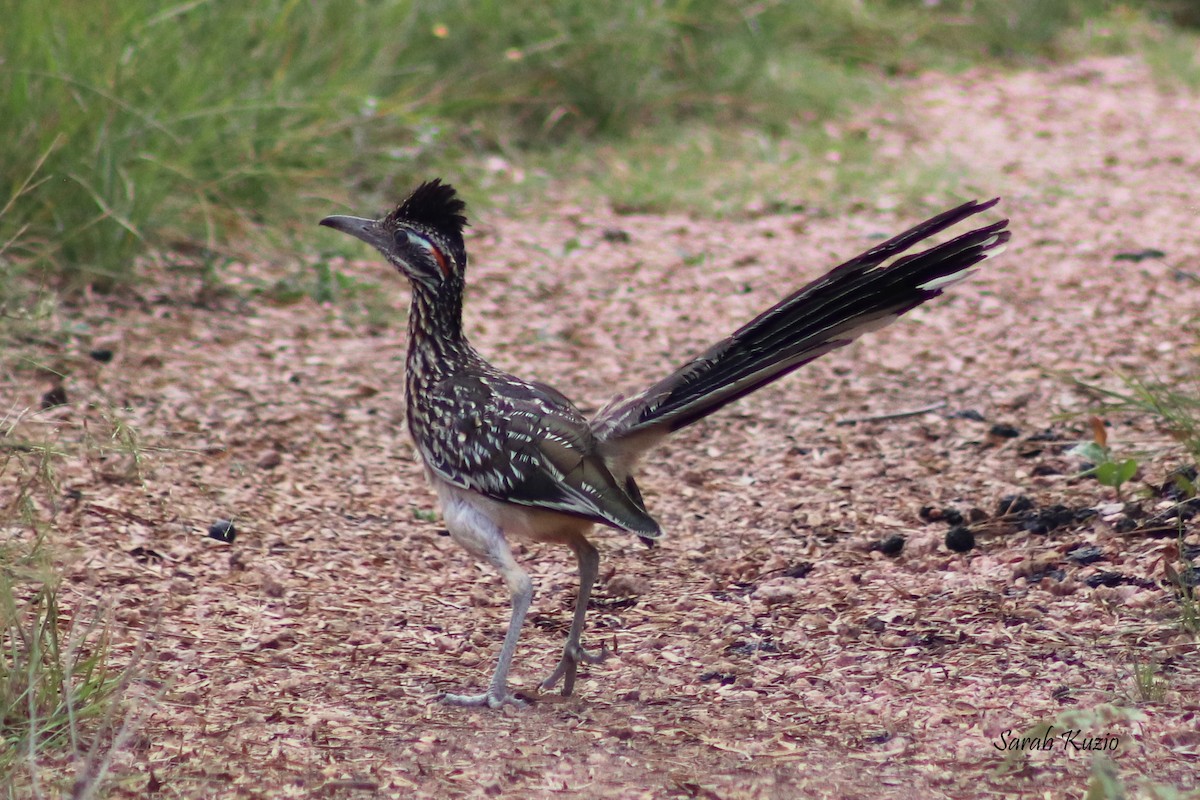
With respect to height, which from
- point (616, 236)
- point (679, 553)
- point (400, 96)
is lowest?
point (616, 236)

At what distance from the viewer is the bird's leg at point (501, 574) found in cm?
409

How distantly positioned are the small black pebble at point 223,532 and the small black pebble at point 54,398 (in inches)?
44.0

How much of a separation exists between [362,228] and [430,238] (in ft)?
1.11

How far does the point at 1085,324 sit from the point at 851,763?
4.24 m

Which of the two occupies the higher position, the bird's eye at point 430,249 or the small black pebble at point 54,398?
the bird's eye at point 430,249

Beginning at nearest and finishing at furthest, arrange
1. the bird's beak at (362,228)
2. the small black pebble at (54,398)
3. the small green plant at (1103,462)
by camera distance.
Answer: the bird's beak at (362,228), the small green plant at (1103,462), the small black pebble at (54,398)

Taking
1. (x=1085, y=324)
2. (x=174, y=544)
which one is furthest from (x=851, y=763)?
(x=1085, y=324)

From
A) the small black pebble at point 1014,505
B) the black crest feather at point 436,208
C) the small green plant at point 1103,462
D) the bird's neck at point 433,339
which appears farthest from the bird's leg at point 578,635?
the small green plant at point 1103,462

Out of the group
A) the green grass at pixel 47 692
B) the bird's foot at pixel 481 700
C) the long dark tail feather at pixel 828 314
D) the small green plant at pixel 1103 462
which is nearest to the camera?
the green grass at pixel 47 692

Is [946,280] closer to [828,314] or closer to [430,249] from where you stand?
[828,314]

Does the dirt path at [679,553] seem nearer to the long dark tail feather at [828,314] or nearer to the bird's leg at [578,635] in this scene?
the bird's leg at [578,635]

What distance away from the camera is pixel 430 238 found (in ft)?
15.1

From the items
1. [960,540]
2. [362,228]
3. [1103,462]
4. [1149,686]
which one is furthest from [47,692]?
[1103,462]

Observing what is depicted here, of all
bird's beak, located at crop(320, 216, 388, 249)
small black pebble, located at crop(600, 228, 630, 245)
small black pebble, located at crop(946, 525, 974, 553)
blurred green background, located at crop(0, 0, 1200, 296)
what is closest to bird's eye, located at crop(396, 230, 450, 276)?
bird's beak, located at crop(320, 216, 388, 249)
